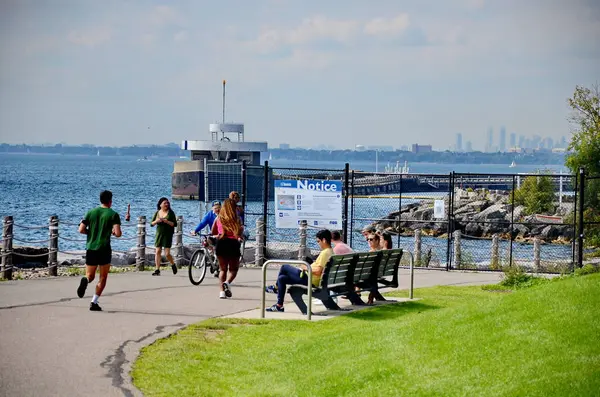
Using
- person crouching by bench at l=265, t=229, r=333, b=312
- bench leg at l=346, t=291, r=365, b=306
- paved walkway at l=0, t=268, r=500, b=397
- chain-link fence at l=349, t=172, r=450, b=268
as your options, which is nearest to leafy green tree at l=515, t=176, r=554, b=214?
chain-link fence at l=349, t=172, r=450, b=268

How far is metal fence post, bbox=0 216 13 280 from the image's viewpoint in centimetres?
2142

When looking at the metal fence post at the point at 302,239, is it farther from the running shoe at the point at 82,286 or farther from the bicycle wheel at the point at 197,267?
the running shoe at the point at 82,286

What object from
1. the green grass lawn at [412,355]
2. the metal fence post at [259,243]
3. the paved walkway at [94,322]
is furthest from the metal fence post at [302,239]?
the green grass lawn at [412,355]

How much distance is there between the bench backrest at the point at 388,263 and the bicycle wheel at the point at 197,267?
173 inches

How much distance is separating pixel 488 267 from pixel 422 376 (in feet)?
58.7

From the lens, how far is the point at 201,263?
21.1 meters

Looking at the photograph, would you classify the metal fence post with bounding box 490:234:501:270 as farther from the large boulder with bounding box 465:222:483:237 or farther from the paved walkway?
the large boulder with bounding box 465:222:483:237

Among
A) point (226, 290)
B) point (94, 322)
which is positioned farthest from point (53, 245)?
point (94, 322)

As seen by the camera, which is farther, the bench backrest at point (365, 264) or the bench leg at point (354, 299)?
the bench leg at point (354, 299)

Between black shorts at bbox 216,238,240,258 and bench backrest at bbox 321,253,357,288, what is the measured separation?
8.36 ft

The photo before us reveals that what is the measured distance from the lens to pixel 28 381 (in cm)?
1061

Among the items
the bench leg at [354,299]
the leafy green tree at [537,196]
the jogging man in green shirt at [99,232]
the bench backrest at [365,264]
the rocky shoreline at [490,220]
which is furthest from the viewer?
the leafy green tree at [537,196]

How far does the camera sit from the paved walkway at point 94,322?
10.8 meters

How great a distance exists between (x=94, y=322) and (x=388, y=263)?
5896mm
